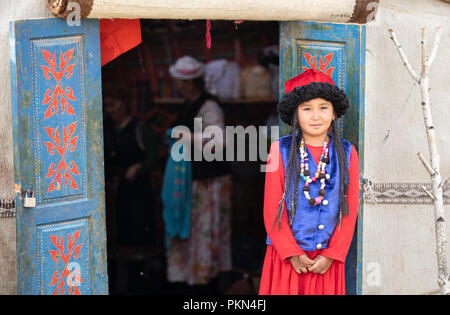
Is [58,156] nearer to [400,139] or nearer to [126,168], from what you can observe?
[126,168]

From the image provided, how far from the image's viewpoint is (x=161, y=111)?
Result: 696 cm

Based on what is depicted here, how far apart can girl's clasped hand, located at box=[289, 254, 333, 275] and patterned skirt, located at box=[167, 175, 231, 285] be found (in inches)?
86.4

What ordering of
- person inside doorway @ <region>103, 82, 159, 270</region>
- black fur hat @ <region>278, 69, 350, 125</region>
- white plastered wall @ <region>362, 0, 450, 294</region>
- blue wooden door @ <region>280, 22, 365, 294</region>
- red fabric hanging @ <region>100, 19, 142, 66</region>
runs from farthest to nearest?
person inside doorway @ <region>103, 82, 159, 270</region>
white plastered wall @ <region>362, 0, 450, 294</region>
red fabric hanging @ <region>100, 19, 142, 66</region>
blue wooden door @ <region>280, 22, 365, 294</region>
black fur hat @ <region>278, 69, 350, 125</region>

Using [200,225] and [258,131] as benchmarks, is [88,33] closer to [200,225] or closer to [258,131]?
[200,225]

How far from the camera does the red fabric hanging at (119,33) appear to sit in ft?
13.6

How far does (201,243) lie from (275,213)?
2.24 metres

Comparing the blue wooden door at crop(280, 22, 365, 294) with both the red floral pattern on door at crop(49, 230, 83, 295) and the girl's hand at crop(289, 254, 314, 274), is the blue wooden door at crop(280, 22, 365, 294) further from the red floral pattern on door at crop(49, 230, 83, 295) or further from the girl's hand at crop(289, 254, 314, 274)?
the red floral pattern on door at crop(49, 230, 83, 295)

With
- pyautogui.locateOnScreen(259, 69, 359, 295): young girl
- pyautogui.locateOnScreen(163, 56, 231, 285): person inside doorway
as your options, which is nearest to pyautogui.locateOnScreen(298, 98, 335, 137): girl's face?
pyautogui.locateOnScreen(259, 69, 359, 295): young girl

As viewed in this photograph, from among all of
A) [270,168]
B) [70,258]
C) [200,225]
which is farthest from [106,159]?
[270,168]

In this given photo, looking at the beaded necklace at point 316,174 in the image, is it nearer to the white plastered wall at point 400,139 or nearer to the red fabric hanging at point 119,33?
the white plastered wall at point 400,139

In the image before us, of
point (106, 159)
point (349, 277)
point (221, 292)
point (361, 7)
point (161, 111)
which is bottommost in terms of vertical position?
point (221, 292)

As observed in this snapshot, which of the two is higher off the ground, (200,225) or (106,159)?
(106,159)

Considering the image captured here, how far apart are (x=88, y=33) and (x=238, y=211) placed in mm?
3715

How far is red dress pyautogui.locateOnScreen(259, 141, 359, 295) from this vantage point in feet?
11.8
